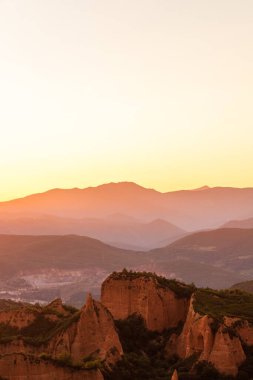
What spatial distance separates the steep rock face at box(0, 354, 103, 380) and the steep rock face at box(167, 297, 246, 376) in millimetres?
8726

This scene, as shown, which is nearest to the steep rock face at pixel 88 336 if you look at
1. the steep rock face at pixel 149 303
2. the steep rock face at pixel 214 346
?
the steep rock face at pixel 214 346

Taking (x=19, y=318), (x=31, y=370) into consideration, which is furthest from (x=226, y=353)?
(x=19, y=318)

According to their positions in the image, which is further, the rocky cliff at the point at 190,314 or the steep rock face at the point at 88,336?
the steep rock face at the point at 88,336

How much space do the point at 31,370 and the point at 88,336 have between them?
8376mm

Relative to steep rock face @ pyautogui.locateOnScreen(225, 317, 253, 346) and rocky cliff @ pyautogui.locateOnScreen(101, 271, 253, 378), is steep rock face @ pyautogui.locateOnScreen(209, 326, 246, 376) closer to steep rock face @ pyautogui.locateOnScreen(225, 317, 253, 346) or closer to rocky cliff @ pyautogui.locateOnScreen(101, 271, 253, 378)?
rocky cliff @ pyautogui.locateOnScreen(101, 271, 253, 378)

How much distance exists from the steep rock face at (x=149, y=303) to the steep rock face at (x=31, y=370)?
1366 cm

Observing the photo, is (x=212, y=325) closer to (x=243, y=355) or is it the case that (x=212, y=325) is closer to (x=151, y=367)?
(x=243, y=355)

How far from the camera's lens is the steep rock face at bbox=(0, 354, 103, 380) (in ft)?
95.5

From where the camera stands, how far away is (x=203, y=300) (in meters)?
40.7

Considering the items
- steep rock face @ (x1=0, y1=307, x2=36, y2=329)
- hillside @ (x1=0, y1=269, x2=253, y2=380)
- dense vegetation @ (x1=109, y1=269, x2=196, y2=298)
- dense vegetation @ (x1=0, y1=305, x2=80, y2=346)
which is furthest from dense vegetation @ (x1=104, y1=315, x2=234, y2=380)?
steep rock face @ (x1=0, y1=307, x2=36, y2=329)

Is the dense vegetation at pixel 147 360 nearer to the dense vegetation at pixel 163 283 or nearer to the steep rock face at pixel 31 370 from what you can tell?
the dense vegetation at pixel 163 283

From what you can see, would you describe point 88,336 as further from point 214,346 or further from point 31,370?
point 31,370

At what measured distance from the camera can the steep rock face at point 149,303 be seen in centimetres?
4234

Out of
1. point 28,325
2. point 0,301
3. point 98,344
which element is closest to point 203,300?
point 98,344
